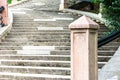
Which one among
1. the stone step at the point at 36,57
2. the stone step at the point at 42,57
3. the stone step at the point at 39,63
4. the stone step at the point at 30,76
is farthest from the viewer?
the stone step at the point at 36,57

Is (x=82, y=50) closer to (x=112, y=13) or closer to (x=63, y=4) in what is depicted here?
(x=112, y=13)

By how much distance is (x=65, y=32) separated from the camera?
13.0m

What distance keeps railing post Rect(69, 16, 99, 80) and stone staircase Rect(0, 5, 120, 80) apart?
10.3ft

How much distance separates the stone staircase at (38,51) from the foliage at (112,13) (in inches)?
19.8

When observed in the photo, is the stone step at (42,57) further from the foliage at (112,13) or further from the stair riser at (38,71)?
the foliage at (112,13)

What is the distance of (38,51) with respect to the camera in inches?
451

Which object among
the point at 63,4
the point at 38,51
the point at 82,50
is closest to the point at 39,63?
the point at 38,51

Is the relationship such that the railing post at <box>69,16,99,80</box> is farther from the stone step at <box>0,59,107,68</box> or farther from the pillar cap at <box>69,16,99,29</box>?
the stone step at <box>0,59,107,68</box>

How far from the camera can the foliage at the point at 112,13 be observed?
12.0 meters

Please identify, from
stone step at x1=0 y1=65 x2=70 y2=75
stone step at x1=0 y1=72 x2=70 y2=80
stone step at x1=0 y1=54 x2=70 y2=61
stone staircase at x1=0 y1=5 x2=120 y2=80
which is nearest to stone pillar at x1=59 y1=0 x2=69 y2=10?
stone staircase at x1=0 y1=5 x2=120 y2=80

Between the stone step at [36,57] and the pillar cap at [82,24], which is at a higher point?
the pillar cap at [82,24]

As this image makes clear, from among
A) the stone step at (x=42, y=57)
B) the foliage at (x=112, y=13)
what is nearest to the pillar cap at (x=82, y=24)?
the stone step at (x=42, y=57)

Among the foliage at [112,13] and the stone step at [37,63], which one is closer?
the stone step at [37,63]

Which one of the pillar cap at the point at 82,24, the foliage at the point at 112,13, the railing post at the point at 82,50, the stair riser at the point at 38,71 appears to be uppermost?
the pillar cap at the point at 82,24
